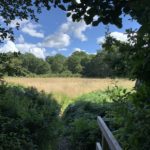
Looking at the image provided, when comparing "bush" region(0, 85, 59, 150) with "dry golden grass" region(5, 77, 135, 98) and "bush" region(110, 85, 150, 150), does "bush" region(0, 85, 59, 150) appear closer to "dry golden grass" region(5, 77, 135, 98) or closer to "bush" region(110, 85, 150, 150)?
"bush" region(110, 85, 150, 150)

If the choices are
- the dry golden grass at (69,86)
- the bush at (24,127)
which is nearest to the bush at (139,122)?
the bush at (24,127)

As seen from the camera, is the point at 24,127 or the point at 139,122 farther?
the point at 24,127

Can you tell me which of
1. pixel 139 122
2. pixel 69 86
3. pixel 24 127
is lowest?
pixel 24 127

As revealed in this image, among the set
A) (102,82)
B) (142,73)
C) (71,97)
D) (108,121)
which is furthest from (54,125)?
(102,82)

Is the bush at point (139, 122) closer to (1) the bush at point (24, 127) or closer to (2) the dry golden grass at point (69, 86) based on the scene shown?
(1) the bush at point (24, 127)

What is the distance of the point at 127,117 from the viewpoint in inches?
127

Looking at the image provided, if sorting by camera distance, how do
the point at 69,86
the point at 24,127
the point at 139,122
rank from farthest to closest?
Answer: the point at 69,86, the point at 24,127, the point at 139,122

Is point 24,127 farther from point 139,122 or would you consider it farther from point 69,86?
point 69,86

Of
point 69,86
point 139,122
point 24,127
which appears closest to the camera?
point 139,122

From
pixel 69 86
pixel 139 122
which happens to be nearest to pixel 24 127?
pixel 139 122

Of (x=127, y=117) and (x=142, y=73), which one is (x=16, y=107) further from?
(x=142, y=73)

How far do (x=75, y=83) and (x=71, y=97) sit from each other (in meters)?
4.14

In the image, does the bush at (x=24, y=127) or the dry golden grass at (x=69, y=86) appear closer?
the bush at (x=24, y=127)

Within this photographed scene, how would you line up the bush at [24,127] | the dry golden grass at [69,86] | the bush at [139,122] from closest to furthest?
the bush at [139,122], the bush at [24,127], the dry golden grass at [69,86]
